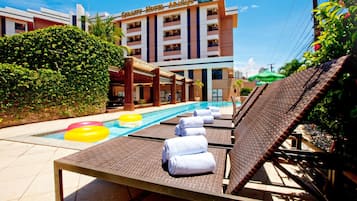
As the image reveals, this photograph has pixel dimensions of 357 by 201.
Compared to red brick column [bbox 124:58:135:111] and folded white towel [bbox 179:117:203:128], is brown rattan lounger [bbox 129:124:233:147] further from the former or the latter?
red brick column [bbox 124:58:135:111]

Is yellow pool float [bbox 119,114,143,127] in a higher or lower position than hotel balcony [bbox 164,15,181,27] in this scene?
lower

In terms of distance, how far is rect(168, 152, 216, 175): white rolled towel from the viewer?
1507 millimetres

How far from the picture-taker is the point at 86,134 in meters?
4.44

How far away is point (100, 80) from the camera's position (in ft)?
31.3

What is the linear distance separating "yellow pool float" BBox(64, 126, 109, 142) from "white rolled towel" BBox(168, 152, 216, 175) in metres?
3.62

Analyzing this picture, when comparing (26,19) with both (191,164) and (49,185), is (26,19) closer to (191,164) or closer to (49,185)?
(49,185)

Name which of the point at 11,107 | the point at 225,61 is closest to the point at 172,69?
the point at 225,61

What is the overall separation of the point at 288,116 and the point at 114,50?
10.8 m

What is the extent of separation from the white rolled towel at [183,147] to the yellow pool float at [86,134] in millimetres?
3461

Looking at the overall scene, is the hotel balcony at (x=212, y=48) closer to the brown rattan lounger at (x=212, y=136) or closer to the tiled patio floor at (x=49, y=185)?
the brown rattan lounger at (x=212, y=136)

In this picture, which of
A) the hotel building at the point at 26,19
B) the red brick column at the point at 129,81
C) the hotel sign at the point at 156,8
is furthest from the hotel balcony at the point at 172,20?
the red brick column at the point at 129,81

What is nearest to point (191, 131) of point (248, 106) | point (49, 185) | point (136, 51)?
point (248, 106)

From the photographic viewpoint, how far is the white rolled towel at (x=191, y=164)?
59.3 inches

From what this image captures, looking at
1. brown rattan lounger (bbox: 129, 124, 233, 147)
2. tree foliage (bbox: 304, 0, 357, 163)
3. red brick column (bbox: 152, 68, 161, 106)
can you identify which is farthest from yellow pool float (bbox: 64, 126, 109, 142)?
red brick column (bbox: 152, 68, 161, 106)
